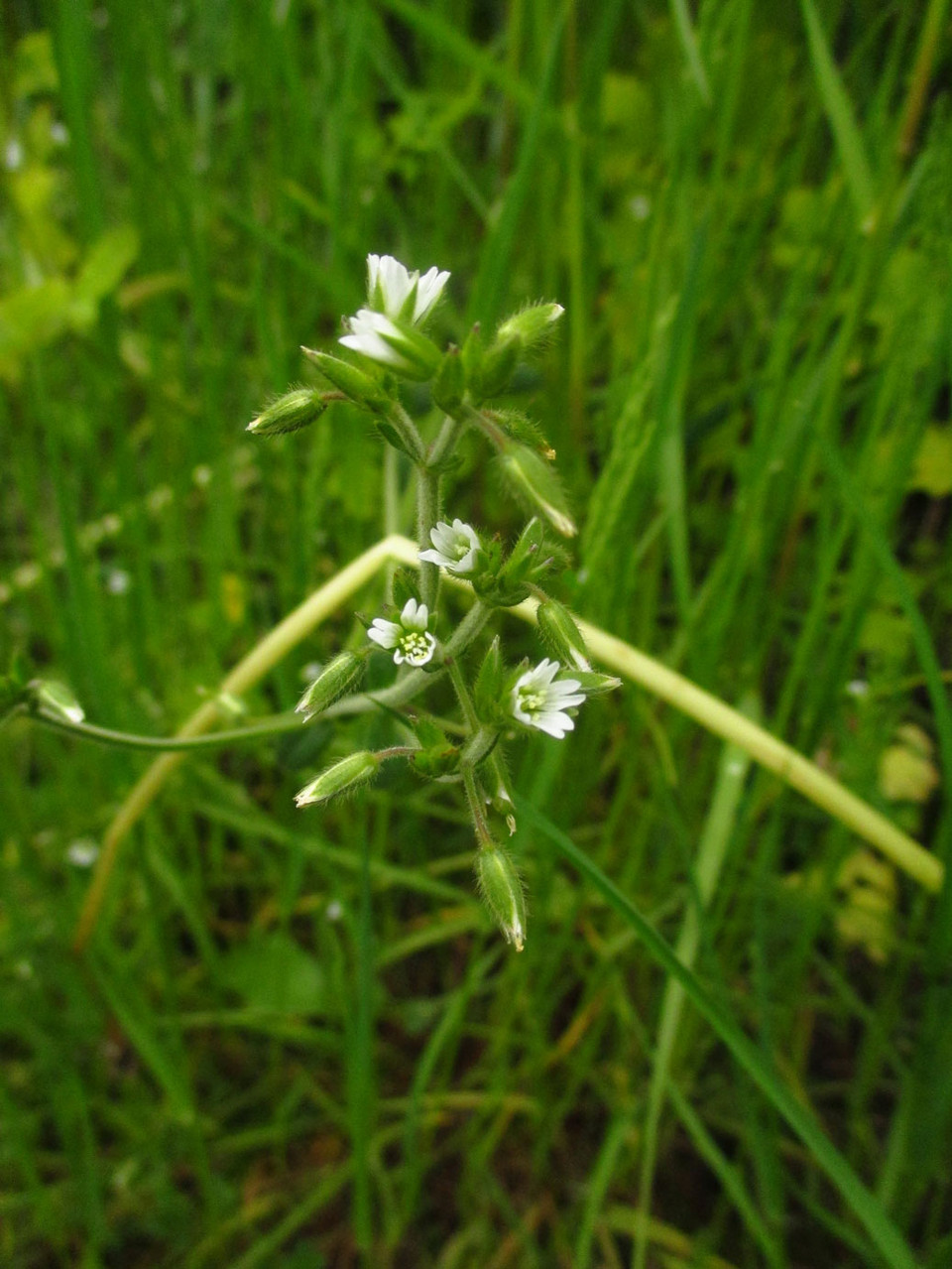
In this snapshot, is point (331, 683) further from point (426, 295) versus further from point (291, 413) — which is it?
point (426, 295)

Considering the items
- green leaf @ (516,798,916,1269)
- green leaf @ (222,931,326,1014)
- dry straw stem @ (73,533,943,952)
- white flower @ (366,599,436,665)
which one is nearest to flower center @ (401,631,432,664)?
white flower @ (366,599,436,665)

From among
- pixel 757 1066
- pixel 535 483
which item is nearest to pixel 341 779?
pixel 535 483

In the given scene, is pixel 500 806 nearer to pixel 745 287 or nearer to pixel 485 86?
pixel 745 287

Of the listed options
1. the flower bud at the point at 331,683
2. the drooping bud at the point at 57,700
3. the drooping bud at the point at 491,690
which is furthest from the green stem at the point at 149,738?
the drooping bud at the point at 491,690

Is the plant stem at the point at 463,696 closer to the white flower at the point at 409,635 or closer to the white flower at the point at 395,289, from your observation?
the white flower at the point at 409,635

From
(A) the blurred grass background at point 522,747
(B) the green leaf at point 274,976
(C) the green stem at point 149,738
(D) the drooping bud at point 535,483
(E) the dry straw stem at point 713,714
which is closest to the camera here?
(D) the drooping bud at point 535,483

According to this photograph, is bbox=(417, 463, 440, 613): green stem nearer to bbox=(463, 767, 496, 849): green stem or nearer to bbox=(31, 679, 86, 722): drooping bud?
bbox=(463, 767, 496, 849): green stem
